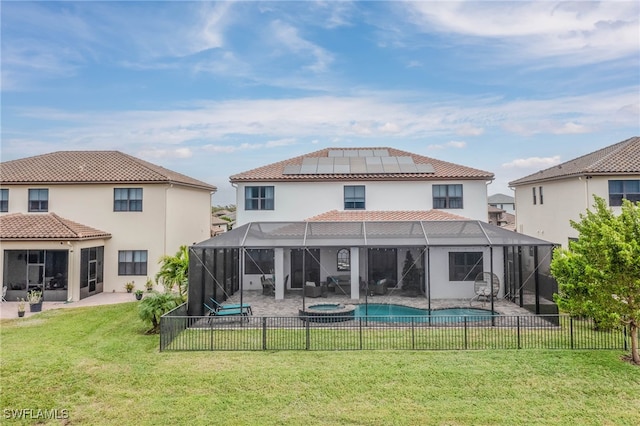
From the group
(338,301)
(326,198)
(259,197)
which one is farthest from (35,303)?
(326,198)

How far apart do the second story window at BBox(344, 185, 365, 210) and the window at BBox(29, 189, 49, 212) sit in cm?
1757

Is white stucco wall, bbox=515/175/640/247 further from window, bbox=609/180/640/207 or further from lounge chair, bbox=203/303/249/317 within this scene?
lounge chair, bbox=203/303/249/317

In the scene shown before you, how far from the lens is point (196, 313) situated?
1488 cm

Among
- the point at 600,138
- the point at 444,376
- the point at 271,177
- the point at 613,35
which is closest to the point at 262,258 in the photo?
the point at 271,177

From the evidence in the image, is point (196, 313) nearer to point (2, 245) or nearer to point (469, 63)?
point (2, 245)

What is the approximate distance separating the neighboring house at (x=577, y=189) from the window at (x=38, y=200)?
94.4ft

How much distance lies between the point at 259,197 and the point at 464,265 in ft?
40.2

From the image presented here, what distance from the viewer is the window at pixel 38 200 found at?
2269 centimetres

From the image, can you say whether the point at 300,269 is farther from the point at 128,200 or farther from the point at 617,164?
the point at 617,164

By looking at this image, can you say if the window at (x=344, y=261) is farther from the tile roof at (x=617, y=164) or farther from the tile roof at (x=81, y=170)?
the tile roof at (x=617, y=164)

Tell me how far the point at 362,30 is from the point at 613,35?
39.7 feet

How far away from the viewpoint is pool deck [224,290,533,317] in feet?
Result: 53.9

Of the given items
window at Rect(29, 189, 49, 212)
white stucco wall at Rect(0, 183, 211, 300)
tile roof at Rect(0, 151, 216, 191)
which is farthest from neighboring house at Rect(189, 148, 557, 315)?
window at Rect(29, 189, 49, 212)

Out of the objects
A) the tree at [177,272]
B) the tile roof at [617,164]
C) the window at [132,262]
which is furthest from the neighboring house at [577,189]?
the window at [132,262]
